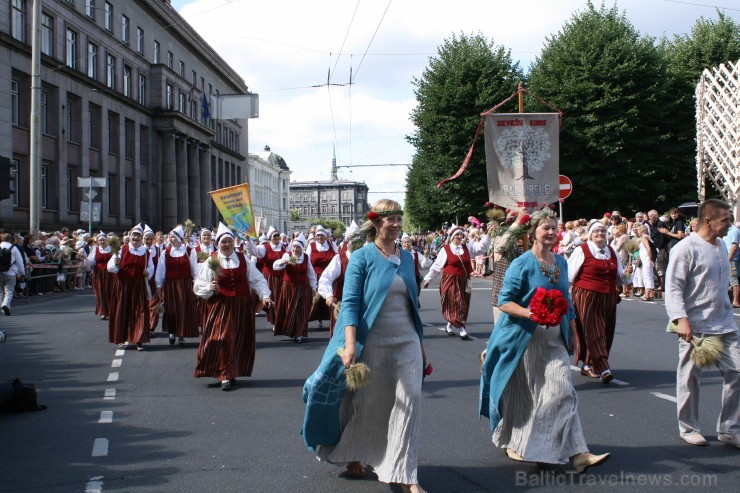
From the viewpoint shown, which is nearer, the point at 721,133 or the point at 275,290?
the point at 275,290

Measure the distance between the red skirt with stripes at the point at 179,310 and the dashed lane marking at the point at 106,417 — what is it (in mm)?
5061

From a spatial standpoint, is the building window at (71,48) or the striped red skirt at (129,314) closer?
the striped red skirt at (129,314)

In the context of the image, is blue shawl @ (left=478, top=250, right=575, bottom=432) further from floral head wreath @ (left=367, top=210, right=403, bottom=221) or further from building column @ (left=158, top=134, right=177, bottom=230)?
building column @ (left=158, top=134, right=177, bottom=230)

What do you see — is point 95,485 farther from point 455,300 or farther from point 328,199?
point 328,199

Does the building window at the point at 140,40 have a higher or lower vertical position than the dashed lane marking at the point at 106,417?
higher

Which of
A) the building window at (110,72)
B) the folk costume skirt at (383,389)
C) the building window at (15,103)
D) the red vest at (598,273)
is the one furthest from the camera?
the building window at (110,72)

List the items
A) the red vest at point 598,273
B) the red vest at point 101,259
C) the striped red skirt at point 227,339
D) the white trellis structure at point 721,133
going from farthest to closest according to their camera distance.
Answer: the white trellis structure at point 721,133 → the red vest at point 101,259 → the striped red skirt at point 227,339 → the red vest at point 598,273

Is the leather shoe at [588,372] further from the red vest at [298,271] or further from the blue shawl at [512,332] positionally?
the red vest at [298,271]

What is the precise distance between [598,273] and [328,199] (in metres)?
170

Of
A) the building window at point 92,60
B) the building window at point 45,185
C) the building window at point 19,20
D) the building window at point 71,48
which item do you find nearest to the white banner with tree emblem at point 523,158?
the building window at point 19,20

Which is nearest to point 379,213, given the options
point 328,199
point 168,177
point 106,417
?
point 106,417

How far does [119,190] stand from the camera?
147 ft

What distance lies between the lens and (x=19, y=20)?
3247 centimetres

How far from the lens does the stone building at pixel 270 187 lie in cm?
10750
